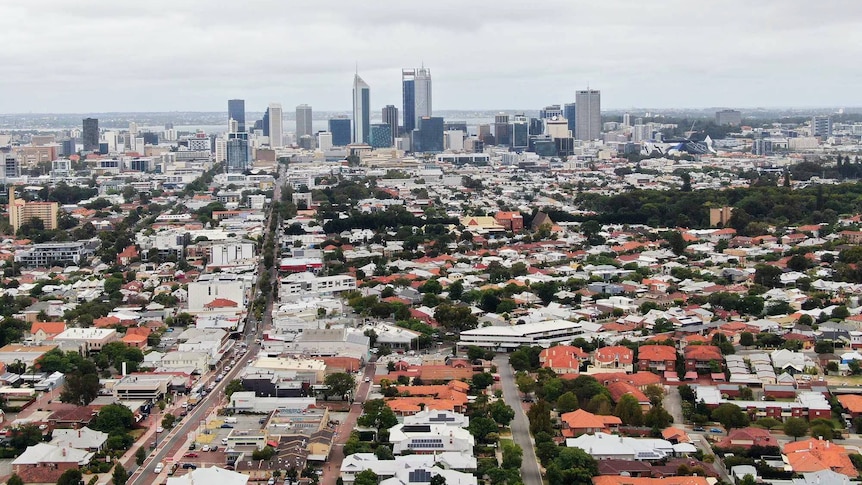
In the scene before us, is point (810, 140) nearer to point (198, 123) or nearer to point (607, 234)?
point (607, 234)

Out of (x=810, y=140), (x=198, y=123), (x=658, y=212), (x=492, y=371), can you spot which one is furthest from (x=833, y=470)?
(x=198, y=123)

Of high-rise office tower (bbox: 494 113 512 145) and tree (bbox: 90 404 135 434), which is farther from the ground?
high-rise office tower (bbox: 494 113 512 145)

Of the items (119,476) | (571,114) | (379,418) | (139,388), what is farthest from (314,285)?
(571,114)

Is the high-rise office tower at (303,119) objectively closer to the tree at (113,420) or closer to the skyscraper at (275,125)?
the skyscraper at (275,125)

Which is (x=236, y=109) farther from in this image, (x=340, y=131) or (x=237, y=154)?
(x=237, y=154)

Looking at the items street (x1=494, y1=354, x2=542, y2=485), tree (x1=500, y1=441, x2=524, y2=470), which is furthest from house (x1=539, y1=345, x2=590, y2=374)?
tree (x1=500, y1=441, x2=524, y2=470)

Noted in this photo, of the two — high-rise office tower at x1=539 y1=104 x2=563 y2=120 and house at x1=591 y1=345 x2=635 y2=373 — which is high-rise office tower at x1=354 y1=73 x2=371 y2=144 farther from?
house at x1=591 y1=345 x2=635 y2=373
